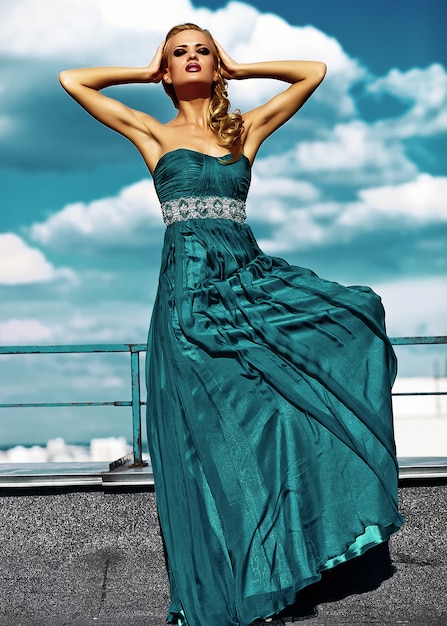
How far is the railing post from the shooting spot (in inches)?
208

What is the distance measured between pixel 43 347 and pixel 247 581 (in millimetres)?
2427

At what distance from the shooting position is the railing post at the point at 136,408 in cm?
528

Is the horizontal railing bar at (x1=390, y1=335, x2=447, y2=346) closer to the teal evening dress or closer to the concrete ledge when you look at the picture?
the concrete ledge

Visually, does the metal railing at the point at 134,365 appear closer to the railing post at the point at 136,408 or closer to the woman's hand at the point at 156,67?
the railing post at the point at 136,408

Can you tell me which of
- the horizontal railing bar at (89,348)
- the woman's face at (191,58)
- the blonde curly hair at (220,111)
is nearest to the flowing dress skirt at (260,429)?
the blonde curly hair at (220,111)

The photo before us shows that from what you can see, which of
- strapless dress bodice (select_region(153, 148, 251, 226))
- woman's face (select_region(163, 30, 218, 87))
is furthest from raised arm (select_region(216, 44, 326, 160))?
strapless dress bodice (select_region(153, 148, 251, 226))

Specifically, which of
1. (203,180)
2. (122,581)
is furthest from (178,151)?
(122,581)

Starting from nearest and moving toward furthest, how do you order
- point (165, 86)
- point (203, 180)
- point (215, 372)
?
point (215, 372)
point (203, 180)
point (165, 86)

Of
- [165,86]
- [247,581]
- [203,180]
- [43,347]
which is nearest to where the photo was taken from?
[247,581]

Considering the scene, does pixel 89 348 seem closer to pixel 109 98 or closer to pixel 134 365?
pixel 134 365

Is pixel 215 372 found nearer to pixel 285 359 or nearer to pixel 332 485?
pixel 285 359

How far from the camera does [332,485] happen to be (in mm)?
3594

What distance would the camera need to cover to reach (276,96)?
4547 mm

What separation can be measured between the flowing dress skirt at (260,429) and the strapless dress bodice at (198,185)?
109 millimetres
